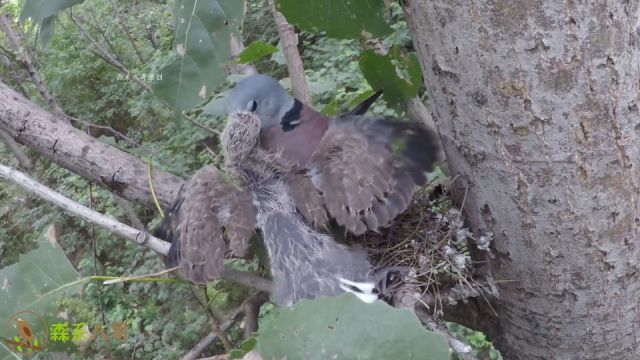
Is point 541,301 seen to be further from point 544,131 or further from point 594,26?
point 594,26

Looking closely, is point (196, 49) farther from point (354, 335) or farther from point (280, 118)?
point (354, 335)

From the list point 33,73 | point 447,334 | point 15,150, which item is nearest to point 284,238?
point 447,334

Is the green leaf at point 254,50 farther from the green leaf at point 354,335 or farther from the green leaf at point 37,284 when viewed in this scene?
the green leaf at point 354,335

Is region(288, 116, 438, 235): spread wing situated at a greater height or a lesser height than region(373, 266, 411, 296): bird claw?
greater

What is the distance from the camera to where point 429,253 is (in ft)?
3.26

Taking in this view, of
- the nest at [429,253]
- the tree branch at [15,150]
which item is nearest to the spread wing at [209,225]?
the nest at [429,253]

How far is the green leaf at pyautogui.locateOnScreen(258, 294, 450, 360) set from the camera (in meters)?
0.57

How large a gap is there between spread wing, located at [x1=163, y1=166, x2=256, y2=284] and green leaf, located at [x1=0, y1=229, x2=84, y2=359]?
0.67 ft

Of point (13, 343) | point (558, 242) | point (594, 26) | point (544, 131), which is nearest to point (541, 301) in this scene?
point (558, 242)

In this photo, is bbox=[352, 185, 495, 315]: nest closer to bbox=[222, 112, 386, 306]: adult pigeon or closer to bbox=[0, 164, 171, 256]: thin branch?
bbox=[222, 112, 386, 306]: adult pigeon

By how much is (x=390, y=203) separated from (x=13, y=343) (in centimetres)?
69

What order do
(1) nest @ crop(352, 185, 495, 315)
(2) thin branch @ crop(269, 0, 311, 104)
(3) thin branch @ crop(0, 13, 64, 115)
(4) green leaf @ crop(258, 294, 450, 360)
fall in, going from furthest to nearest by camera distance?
(3) thin branch @ crop(0, 13, 64, 115) < (2) thin branch @ crop(269, 0, 311, 104) < (1) nest @ crop(352, 185, 495, 315) < (4) green leaf @ crop(258, 294, 450, 360)

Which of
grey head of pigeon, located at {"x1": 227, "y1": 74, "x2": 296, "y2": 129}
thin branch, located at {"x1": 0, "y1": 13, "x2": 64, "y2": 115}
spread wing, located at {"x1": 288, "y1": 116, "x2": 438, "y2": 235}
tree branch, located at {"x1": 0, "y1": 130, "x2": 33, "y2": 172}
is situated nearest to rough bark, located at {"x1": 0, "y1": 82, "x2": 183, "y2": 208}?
grey head of pigeon, located at {"x1": 227, "y1": 74, "x2": 296, "y2": 129}

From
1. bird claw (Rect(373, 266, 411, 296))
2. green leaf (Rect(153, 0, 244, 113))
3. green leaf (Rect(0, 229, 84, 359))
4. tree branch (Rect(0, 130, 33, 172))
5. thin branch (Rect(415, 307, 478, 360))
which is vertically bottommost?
tree branch (Rect(0, 130, 33, 172))
